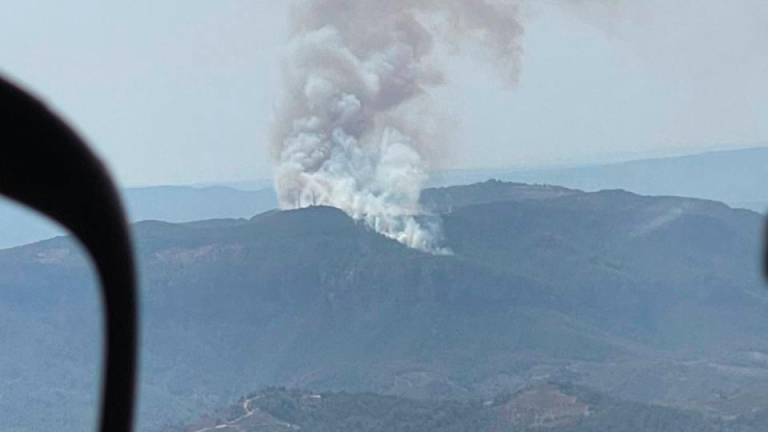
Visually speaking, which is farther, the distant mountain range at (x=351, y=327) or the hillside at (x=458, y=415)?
the distant mountain range at (x=351, y=327)

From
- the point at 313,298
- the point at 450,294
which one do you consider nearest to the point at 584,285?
the point at 450,294

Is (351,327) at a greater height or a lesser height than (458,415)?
greater

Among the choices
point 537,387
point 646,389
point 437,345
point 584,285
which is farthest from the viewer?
point 584,285

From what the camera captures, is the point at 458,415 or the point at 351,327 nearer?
the point at 458,415

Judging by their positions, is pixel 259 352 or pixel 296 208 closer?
pixel 259 352

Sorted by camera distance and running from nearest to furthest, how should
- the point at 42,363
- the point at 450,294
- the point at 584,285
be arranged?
1. the point at 42,363
2. the point at 450,294
3. the point at 584,285

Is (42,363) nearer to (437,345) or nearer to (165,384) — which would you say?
(165,384)

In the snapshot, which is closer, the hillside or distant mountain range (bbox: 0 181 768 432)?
the hillside

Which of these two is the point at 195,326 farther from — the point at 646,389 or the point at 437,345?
the point at 646,389

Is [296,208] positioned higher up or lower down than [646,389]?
higher up

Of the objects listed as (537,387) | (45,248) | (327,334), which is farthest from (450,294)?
(537,387)
